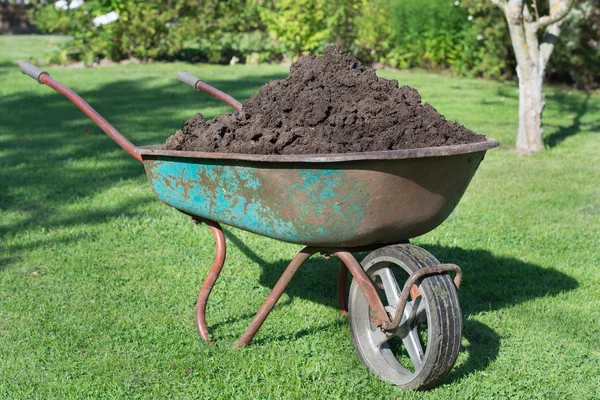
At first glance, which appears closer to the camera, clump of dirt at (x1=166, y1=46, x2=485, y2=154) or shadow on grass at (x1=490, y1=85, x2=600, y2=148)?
clump of dirt at (x1=166, y1=46, x2=485, y2=154)

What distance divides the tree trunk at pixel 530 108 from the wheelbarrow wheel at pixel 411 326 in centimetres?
434

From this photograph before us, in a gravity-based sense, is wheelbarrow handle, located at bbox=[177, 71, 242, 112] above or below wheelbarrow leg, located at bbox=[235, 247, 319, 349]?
above

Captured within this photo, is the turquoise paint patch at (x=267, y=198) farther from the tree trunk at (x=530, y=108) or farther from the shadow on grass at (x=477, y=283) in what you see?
the tree trunk at (x=530, y=108)

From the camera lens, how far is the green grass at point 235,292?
2984 millimetres

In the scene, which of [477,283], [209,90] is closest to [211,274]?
[209,90]

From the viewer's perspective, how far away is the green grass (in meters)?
2.98

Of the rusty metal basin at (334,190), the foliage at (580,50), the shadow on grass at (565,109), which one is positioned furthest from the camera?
the foliage at (580,50)

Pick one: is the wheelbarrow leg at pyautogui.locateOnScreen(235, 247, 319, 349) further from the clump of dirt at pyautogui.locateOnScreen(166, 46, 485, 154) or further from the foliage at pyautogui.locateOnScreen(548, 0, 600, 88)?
the foliage at pyautogui.locateOnScreen(548, 0, 600, 88)

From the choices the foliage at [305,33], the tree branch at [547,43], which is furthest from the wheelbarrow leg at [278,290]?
the foliage at [305,33]

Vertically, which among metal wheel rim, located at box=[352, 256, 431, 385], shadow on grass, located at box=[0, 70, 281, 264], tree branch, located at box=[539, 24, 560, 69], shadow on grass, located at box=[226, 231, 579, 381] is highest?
tree branch, located at box=[539, 24, 560, 69]

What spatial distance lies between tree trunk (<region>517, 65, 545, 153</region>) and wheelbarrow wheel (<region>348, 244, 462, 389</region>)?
4.34 m

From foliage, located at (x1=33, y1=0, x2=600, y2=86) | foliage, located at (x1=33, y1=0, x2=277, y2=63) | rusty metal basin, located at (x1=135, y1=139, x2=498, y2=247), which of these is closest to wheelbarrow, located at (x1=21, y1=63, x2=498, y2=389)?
rusty metal basin, located at (x1=135, y1=139, x2=498, y2=247)

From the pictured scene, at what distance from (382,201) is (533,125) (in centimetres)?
500

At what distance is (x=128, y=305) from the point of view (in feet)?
12.3
